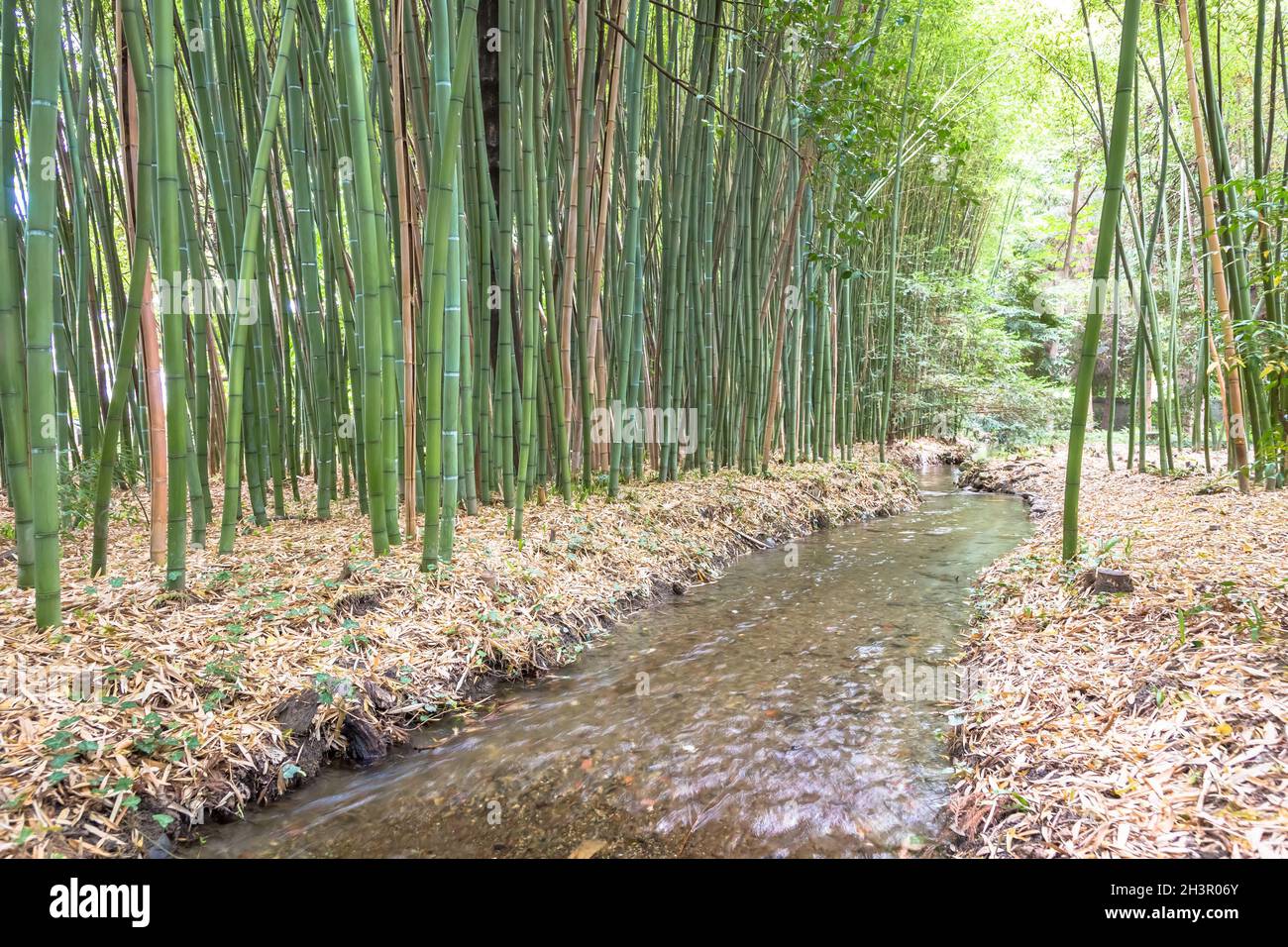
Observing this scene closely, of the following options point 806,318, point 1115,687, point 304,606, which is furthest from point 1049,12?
point 304,606

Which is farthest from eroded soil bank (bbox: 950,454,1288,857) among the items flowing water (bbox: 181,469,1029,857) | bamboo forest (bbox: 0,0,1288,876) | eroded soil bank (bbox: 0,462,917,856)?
eroded soil bank (bbox: 0,462,917,856)

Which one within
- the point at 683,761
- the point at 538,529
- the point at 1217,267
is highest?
the point at 1217,267

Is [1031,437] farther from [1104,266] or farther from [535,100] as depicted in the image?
[535,100]

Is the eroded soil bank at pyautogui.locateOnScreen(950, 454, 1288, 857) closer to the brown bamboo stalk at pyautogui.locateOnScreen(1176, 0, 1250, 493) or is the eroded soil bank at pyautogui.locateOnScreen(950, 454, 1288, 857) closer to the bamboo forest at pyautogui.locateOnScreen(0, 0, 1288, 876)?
the bamboo forest at pyautogui.locateOnScreen(0, 0, 1288, 876)

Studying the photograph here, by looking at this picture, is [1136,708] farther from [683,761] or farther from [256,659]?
[256,659]

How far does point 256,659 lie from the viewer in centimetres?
153

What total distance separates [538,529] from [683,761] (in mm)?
1418

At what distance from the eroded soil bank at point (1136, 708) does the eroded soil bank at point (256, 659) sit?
4.05 feet

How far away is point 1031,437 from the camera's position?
27.3ft

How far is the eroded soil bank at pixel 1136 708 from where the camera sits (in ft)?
3.19

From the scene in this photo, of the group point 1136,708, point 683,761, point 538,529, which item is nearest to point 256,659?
point 683,761

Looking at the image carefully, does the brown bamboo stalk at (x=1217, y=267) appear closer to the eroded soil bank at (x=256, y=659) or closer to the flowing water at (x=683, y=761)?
the flowing water at (x=683, y=761)

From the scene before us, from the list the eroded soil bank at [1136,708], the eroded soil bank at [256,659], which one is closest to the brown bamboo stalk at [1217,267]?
the eroded soil bank at [1136,708]

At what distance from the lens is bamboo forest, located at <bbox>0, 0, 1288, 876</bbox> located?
122cm
